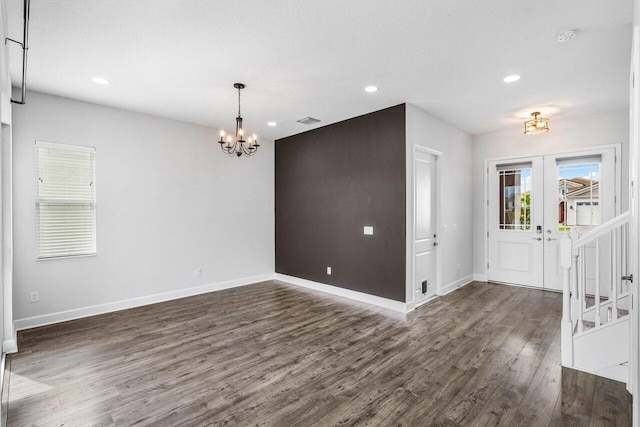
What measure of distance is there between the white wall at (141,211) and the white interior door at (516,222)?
14.6 ft

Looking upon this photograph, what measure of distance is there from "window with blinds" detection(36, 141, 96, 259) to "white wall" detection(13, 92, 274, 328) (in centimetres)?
8

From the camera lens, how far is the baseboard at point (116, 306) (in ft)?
12.6

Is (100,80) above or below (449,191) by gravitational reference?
above

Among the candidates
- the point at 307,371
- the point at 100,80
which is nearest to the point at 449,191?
the point at 307,371

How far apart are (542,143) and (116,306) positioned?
724 cm

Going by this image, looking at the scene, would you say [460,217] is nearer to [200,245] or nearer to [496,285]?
[496,285]

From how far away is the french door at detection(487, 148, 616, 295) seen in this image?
4973 mm

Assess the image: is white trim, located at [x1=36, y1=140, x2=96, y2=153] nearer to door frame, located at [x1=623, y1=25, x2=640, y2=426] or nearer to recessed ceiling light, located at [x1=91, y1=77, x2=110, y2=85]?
recessed ceiling light, located at [x1=91, y1=77, x2=110, y2=85]

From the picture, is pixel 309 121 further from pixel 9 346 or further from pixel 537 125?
pixel 9 346

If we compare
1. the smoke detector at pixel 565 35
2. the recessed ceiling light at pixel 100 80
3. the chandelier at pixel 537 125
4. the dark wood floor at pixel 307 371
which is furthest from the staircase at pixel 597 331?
the recessed ceiling light at pixel 100 80

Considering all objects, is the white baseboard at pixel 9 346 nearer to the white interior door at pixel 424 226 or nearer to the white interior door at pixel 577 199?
the white interior door at pixel 424 226

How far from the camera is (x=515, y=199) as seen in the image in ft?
18.9

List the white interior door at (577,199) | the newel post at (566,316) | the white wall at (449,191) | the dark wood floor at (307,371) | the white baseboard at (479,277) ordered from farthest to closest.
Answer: the white baseboard at (479,277), the white interior door at (577,199), the white wall at (449,191), the newel post at (566,316), the dark wood floor at (307,371)

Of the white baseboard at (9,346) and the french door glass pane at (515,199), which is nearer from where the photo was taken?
the white baseboard at (9,346)
